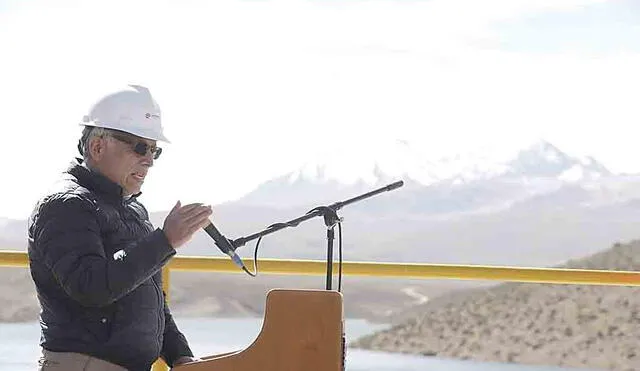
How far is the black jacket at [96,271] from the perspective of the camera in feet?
8.07

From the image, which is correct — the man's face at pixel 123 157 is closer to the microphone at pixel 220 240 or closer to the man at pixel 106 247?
the man at pixel 106 247

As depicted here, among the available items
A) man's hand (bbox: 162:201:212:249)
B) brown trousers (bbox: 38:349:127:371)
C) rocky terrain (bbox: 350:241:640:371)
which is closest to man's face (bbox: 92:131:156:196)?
man's hand (bbox: 162:201:212:249)

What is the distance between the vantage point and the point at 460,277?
14.0 ft

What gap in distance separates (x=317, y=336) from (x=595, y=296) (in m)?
Answer: 15.6

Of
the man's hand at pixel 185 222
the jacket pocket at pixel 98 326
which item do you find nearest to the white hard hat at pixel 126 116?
the man's hand at pixel 185 222

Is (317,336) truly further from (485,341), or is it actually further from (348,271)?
(485,341)

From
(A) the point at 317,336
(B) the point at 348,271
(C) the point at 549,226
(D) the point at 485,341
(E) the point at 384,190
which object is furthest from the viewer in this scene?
(D) the point at 485,341

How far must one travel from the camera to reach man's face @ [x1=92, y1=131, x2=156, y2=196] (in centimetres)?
265

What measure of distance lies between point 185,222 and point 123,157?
0.28 m

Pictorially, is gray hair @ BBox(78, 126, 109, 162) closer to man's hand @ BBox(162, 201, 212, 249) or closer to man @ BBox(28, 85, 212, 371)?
man @ BBox(28, 85, 212, 371)

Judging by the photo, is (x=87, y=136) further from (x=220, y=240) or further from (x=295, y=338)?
(x=295, y=338)

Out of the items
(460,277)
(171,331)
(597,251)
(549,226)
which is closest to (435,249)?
(597,251)

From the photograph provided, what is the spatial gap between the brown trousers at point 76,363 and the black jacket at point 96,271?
0.01 meters

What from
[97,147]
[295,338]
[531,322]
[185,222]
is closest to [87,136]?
[97,147]
